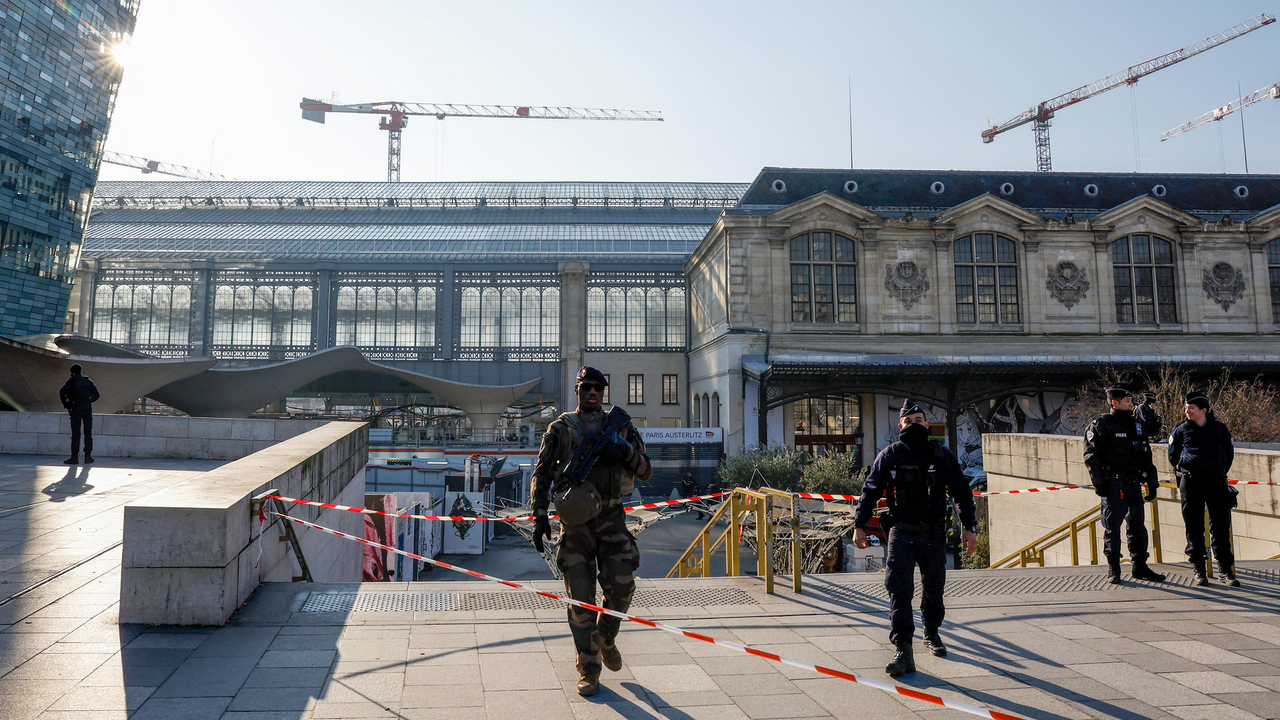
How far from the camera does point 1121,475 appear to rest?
23.3 ft

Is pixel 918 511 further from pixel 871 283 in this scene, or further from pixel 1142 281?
pixel 1142 281

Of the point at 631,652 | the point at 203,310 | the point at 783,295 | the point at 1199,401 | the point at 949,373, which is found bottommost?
the point at 631,652

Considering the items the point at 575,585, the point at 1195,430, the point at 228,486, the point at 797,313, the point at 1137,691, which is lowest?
the point at 1137,691

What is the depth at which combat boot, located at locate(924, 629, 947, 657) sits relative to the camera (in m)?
4.96

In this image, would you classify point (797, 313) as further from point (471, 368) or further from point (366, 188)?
point (366, 188)

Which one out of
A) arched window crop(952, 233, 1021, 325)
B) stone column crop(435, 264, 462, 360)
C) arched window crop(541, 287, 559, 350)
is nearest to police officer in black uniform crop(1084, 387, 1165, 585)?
arched window crop(952, 233, 1021, 325)

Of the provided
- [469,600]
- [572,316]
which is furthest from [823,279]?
[469,600]

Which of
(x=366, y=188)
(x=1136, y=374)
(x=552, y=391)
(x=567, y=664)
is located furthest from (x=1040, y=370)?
(x=366, y=188)

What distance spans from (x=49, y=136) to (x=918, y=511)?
31.3 m

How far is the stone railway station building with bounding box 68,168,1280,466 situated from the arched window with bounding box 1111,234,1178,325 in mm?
99

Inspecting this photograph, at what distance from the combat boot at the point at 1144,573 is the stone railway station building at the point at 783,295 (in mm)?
21682

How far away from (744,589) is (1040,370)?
2807 cm

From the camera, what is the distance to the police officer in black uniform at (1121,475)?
7027 millimetres

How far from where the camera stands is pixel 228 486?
243 inches
